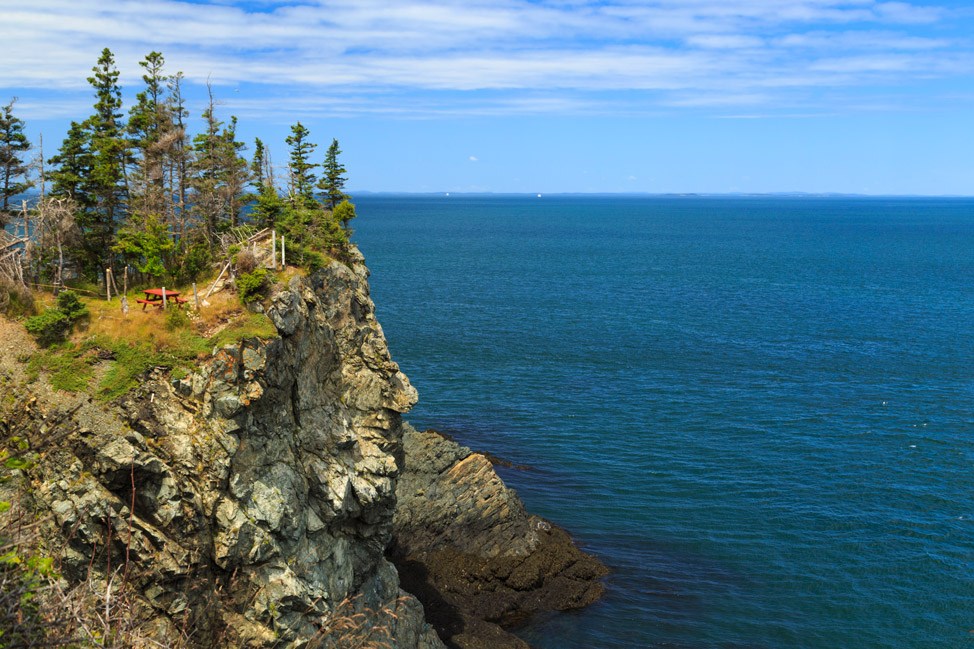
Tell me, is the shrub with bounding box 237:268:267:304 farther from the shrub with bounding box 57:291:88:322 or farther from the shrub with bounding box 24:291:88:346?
the shrub with bounding box 24:291:88:346

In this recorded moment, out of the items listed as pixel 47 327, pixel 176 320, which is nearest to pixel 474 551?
pixel 176 320

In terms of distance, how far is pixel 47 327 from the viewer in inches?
1140

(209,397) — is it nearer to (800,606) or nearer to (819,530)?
(800,606)

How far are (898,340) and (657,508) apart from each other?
192 feet

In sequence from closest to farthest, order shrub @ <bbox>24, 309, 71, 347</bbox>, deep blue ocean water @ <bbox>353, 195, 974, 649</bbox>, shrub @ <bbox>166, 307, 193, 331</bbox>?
shrub @ <bbox>24, 309, 71, 347</bbox> → shrub @ <bbox>166, 307, 193, 331</bbox> → deep blue ocean water @ <bbox>353, 195, 974, 649</bbox>

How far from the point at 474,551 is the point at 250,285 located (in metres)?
22.5

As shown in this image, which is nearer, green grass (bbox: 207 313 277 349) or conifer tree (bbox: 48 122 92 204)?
Result: green grass (bbox: 207 313 277 349)

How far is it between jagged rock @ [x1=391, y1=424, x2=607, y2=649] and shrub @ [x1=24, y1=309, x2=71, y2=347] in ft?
73.5

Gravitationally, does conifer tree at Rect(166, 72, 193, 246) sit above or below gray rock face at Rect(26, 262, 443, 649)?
above

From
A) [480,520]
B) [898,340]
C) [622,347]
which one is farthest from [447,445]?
[898,340]

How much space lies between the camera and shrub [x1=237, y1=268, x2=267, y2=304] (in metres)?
31.2

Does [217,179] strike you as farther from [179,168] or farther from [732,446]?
[732,446]

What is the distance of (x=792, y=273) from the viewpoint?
163000mm

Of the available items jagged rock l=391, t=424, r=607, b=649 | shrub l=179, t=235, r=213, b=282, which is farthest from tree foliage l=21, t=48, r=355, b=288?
jagged rock l=391, t=424, r=607, b=649
